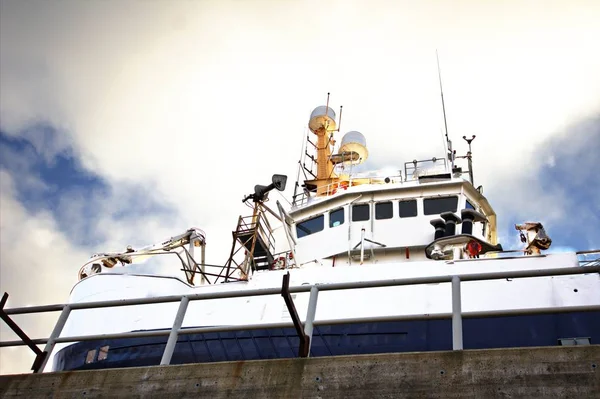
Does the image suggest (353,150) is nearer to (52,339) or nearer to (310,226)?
(310,226)

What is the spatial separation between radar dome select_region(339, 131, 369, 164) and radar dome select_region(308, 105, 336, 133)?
1.41 m

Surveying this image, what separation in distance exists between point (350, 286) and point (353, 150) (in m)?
15.3

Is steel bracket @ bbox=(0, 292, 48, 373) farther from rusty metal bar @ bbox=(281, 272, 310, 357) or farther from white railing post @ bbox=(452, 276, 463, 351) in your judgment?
Answer: white railing post @ bbox=(452, 276, 463, 351)

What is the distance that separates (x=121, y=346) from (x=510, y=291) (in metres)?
8.86

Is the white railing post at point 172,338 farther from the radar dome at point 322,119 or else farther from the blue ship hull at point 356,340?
the radar dome at point 322,119

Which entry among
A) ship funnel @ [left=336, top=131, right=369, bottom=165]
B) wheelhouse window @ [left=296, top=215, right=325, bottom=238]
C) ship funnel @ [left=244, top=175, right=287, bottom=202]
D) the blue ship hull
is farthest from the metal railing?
ship funnel @ [left=336, top=131, right=369, bottom=165]

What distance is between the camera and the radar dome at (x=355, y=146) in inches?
880

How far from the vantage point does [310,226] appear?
61.7ft

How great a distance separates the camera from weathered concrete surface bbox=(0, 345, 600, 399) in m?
5.97

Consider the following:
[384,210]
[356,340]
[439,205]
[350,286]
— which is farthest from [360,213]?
[350,286]

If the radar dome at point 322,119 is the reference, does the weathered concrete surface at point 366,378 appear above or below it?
below

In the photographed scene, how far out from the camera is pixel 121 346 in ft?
48.3

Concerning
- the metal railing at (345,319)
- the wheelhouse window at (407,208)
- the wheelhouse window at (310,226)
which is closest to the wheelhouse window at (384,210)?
the wheelhouse window at (407,208)

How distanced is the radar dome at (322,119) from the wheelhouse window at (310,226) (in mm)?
6004
